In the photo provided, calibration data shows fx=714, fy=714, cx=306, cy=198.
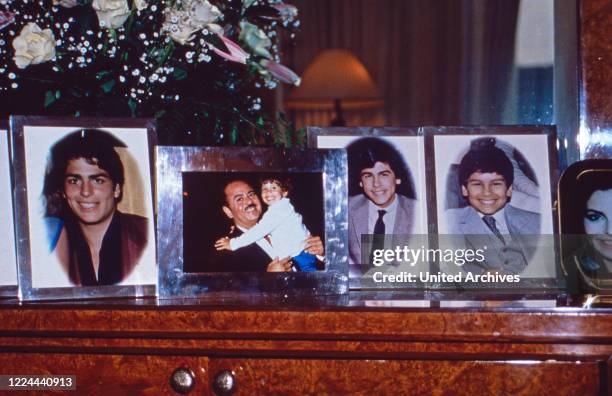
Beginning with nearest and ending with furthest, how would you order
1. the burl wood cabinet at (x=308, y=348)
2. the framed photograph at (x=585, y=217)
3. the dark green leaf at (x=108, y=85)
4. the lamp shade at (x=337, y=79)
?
the burl wood cabinet at (x=308, y=348)
the framed photograph at (x=585, y=217)
the dark green leaf at (x=108, y=85)
the lamp shade at (x=337, y=79)

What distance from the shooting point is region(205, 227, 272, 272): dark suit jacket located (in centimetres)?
96

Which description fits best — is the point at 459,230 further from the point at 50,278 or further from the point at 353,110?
the point at 353,110

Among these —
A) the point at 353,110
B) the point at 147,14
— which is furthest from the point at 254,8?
the point at 353,110

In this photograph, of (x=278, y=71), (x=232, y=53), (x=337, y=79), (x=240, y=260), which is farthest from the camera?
(x=337, y=79)

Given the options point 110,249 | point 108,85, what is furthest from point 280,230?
point 108,85

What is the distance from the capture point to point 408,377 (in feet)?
2.84

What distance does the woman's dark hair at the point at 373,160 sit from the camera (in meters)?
1.04

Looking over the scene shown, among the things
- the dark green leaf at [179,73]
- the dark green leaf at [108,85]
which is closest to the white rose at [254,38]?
the dark green leaf at [179,73]

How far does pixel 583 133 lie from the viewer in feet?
3.52

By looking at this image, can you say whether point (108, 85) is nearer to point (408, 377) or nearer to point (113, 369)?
point (113, 369)

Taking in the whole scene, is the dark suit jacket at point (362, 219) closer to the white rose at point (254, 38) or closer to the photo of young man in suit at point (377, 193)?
the photo of young man in suit at point (377, 193)

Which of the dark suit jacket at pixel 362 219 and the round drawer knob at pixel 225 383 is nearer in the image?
the round drawer knob at pixel 225 383

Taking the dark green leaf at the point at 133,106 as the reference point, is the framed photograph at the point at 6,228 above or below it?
below

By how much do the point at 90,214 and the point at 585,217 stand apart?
0.67m
